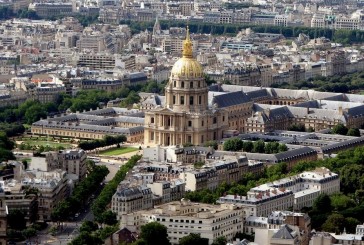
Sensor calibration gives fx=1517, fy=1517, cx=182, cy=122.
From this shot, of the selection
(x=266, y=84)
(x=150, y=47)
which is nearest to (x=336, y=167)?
(x=266, y=84)

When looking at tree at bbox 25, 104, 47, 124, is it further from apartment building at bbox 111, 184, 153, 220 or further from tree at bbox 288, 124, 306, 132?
apartment building at bbox 111, 184, 153, 220

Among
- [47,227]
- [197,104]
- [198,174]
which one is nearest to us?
[47,227]

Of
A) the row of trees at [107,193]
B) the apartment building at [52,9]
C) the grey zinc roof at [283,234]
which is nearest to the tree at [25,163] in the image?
the row of trees at [107,193]

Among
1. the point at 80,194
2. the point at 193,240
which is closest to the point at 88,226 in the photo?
the point at 193,240

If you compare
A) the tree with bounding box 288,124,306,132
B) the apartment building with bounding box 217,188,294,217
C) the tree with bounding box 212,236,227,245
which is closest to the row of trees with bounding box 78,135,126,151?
the tree with bounding box 288,124,306,132

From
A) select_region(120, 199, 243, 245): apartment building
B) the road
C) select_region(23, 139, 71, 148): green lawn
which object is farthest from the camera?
select_region(23, 139, 71, 148): green lawn

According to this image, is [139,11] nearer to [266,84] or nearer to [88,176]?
[266,84]

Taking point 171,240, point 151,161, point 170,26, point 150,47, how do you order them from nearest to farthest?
point 171,240
point 151,161
point 150,47
point 170,26
